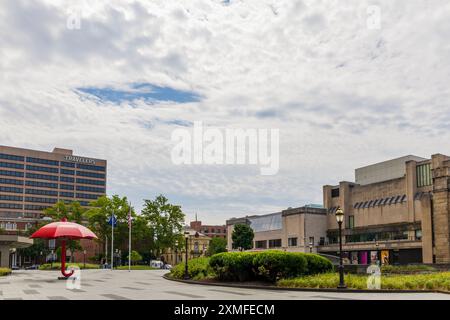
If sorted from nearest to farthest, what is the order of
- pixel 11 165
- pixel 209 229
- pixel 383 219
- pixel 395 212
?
pixel 395 212 < pixel 383 219 < pixel 11 165 < pixel 209 229

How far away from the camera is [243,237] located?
346 ft

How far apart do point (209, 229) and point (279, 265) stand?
165819 millimetres

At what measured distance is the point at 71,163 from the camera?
174 metres

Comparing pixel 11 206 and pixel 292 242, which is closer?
pixel 292 242

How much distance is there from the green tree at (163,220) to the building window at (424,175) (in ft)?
134

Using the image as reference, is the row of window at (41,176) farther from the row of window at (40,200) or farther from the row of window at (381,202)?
the row of window at (381,202)

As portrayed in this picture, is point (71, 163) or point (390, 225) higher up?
point (71, 163)

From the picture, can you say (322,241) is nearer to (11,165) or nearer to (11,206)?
(11,206)

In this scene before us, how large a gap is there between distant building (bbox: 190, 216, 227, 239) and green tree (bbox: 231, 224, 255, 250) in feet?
259

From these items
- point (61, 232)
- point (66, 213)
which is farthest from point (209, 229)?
point (61, 232)

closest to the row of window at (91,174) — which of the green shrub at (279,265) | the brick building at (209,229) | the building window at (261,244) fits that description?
the brick building at (209,229)
